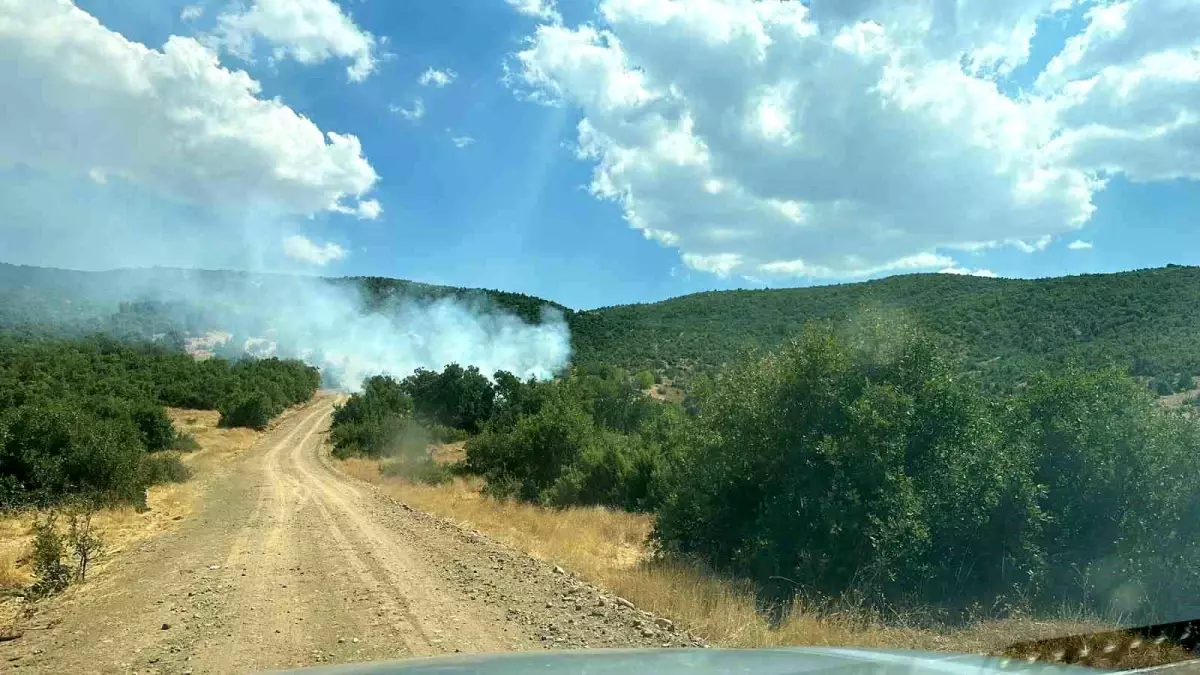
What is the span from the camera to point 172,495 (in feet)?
76.0

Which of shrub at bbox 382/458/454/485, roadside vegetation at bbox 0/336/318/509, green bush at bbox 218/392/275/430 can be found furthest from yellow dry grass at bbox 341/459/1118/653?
green bush at bbox 218/392/275/430

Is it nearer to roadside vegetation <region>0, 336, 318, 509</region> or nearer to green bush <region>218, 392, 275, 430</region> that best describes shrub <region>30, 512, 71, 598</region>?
roadside vegetation <region>0, 336, 318, 509</region>

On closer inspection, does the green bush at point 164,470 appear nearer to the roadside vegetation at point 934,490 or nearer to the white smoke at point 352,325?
the roadside vegetation at point 934,490

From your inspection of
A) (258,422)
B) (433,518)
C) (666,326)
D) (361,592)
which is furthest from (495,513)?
(666,326)

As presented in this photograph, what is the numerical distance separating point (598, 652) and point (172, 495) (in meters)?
22.6

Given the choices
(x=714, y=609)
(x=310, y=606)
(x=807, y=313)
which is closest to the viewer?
(x=714, y=609)

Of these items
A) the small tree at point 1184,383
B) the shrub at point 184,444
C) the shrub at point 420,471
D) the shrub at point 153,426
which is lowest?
the shrub at point 420,471

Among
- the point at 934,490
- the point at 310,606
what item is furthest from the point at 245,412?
the point at 934,490

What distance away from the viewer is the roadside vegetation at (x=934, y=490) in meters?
8.96

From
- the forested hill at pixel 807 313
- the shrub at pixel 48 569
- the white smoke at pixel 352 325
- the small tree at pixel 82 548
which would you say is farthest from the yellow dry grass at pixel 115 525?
the white smoke at pixel 352 325

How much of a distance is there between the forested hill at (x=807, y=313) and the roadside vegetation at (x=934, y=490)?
6.16 ft

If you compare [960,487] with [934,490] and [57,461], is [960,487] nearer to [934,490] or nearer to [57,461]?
[934,490]

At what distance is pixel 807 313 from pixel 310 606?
60198 mm

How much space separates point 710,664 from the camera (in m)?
4.43
